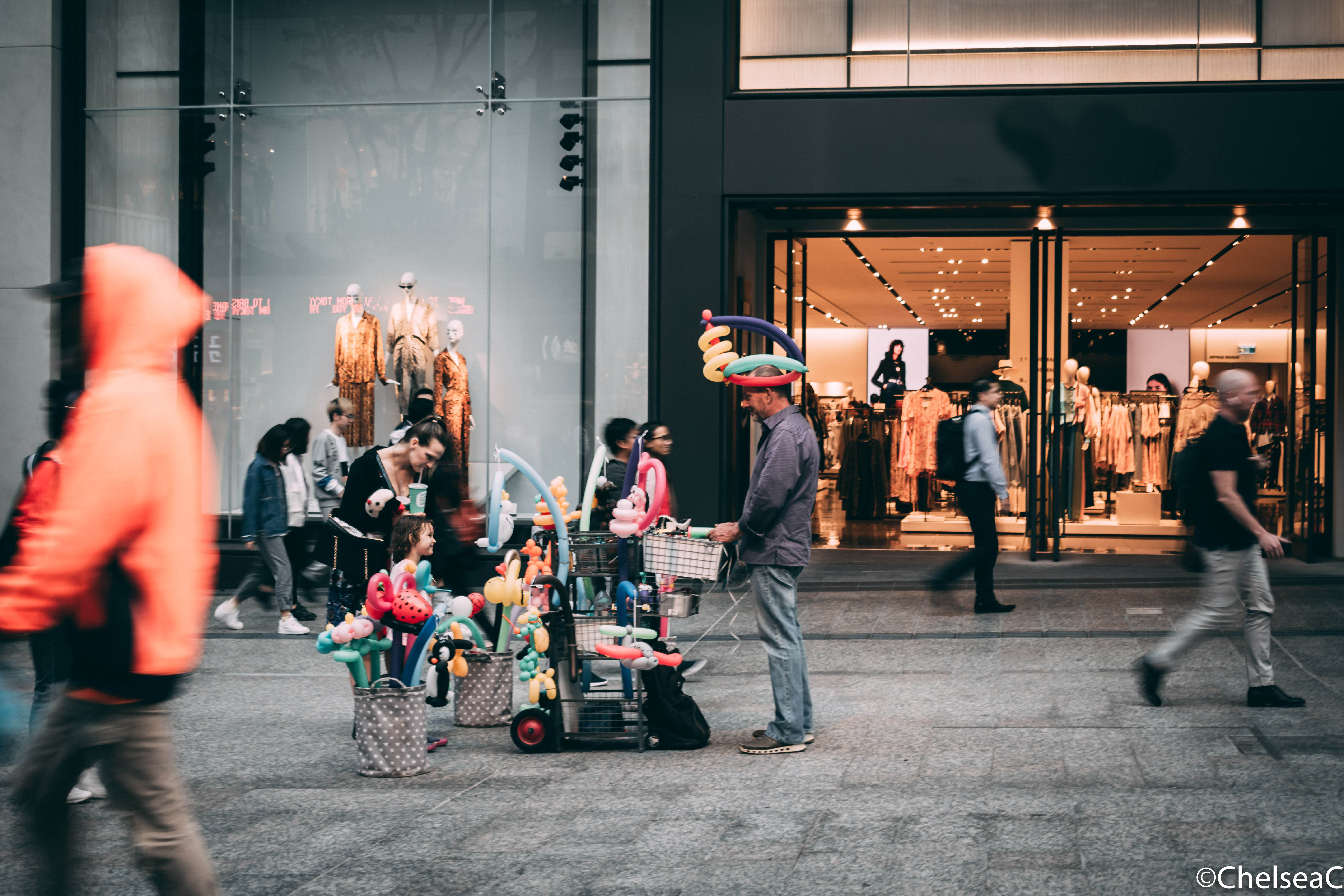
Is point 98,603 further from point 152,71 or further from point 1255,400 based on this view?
point 152,71

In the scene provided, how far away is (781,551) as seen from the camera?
5836mm

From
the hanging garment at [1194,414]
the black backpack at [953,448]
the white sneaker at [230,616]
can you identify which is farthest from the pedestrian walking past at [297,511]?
the hanging garment at [1194,414]

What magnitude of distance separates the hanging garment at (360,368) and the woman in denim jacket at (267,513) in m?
2.85

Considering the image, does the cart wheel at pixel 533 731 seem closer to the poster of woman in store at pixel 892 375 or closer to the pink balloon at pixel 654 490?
the pink balloon at pixel 654 490

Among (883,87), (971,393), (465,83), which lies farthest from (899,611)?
(465,83)

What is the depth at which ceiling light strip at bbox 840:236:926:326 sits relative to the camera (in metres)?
13.9

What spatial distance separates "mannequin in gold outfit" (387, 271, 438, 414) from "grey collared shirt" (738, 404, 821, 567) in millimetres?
6771

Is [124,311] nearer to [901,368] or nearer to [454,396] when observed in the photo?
[454,396]

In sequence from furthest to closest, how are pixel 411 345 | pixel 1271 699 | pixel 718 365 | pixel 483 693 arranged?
pixel 411 345 → pixel 483 693 → pixel 1271 699 → pixel 718 365

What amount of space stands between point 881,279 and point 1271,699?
10503 millimetres

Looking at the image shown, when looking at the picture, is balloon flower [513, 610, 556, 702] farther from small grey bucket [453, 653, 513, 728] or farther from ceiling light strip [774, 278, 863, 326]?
ceiling light strip [774, 278, 863, 326]

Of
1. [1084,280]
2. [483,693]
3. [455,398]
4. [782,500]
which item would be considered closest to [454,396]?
[455,398]

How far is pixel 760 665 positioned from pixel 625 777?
2.79 m

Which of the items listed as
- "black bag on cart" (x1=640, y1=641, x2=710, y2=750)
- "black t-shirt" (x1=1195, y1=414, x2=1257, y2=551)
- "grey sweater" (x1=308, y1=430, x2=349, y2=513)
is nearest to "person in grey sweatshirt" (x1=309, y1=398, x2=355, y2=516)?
"grey sweater" (x1=308, y1=430, x2=349, y2=513)
